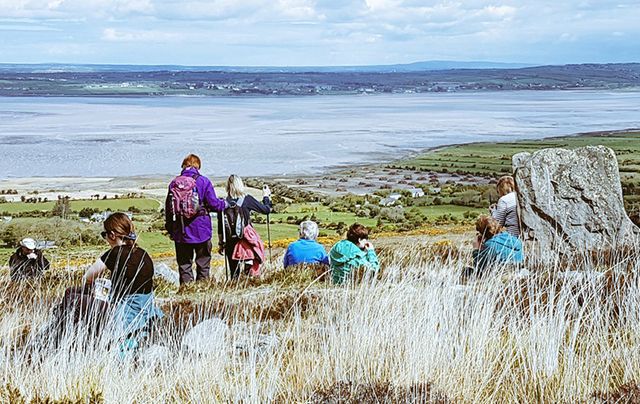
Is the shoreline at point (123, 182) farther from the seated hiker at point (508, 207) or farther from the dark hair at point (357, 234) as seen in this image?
the dark hair at point (357, 234)

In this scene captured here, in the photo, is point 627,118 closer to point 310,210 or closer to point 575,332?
point 310,210

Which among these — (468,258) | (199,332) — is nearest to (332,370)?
(199,332)

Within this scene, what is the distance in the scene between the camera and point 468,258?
1021cm

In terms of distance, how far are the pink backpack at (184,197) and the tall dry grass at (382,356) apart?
111 inches

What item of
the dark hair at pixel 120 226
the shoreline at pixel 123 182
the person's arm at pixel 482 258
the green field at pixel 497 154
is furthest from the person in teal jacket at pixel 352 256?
the green field at pixel 497 154

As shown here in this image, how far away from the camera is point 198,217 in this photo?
33.5ft

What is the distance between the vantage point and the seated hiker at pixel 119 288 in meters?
6.61

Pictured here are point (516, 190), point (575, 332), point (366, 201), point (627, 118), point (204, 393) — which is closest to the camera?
point (204, 393)

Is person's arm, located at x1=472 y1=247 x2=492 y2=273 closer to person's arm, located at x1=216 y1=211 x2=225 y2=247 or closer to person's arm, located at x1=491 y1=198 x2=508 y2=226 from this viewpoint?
person's arm, located at x1=491 y1=198 x2=508 y2=226

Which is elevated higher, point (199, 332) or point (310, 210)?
point (199, 332)

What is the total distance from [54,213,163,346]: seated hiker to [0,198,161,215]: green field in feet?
78.5

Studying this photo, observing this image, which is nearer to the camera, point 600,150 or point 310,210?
point 600,150

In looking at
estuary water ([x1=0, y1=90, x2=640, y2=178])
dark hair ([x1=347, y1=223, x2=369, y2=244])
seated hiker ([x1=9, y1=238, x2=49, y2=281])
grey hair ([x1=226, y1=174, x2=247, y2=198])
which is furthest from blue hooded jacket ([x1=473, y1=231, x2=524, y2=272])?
estuary water ([x1=0, y1=90, x2=640, y2=178])

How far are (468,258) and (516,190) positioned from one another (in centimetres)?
259
